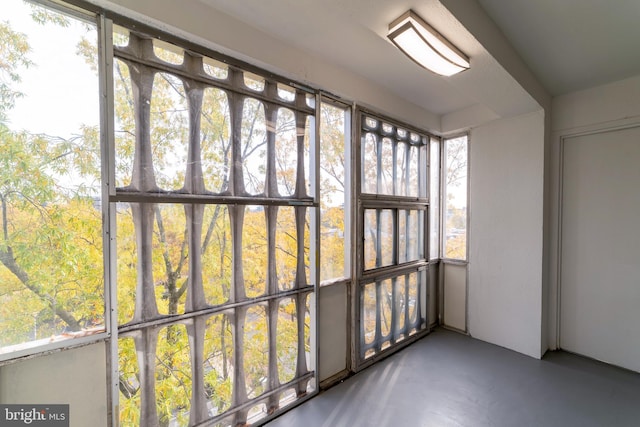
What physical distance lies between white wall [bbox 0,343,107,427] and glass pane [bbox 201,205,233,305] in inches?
23.9

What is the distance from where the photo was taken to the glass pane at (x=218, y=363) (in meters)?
1.76

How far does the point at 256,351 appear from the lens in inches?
78.0

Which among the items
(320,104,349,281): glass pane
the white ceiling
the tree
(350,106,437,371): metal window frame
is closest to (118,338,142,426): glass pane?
the tree

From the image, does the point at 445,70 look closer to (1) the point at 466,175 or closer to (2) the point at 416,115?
(2) the point at 416,115

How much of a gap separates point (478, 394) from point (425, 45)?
2773 millimetres

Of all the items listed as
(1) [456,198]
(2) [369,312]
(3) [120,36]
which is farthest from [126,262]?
(1) [456,198]

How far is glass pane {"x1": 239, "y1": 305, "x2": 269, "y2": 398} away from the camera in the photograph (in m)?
1.93

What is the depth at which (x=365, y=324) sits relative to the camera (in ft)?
→ 9.04

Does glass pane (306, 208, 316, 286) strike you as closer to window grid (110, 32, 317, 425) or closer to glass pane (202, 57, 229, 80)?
window grid (110, 32, 317, 425)

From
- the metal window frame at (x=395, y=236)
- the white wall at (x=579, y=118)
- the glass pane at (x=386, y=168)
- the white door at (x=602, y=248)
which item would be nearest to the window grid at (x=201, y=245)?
the metal window frame at (x=395, y=236)

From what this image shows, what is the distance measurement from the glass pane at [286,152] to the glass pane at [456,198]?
96.8 inches

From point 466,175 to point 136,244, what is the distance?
364 cm

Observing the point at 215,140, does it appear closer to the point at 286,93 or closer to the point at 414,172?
the point at 286,93

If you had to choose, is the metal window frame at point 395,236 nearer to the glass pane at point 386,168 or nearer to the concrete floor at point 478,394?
the glass pane at point 386,168
